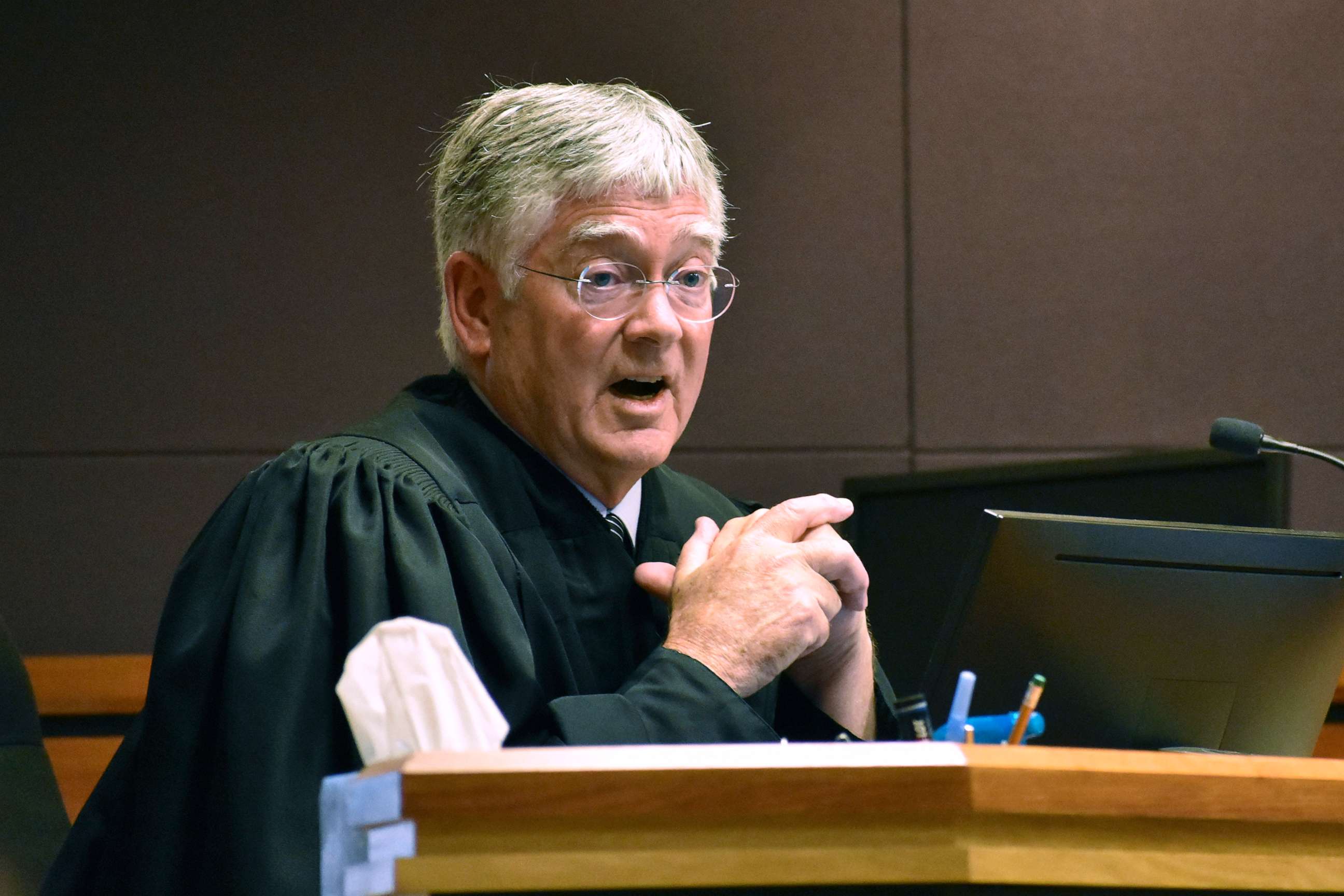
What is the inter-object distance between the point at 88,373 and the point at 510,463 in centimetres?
148

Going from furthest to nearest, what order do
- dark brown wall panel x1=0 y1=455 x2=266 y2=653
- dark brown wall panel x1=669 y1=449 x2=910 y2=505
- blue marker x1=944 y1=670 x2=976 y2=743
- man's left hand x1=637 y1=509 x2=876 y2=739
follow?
1. dark brown wall panel x1=669 y1=449 x2=910 y2=505
2. dark brown wall panel x1=0 y1=455 x2=266 y2=653
3. man's left hand x1=637 y1=509 x2=876 y2=739
4. blue marker x1=944 y1=670 x2=976 y2=743

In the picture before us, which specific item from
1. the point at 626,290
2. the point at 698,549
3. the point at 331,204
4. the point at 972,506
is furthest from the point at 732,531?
the point at 331,204

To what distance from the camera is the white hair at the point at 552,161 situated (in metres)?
1.51

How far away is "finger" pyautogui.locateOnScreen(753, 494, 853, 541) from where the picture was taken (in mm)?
1387

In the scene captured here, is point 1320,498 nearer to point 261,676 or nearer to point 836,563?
point 836,563

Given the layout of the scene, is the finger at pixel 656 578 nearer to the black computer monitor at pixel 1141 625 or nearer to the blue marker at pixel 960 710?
the black computer monitor at pixel 1141 625

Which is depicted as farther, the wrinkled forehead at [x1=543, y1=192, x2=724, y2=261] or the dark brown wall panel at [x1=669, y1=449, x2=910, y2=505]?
the dark brown wall panel at [x1=669, y1=449, x2=910, y2=505]

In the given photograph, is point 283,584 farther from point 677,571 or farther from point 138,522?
point 138,522

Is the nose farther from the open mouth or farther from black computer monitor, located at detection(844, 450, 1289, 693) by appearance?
black computer monitor, located at detection(844, 450, 1289, 693)

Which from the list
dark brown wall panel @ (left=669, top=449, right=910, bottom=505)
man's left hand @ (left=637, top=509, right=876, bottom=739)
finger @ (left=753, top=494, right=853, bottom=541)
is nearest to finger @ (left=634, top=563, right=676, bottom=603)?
man's left hand @ (left=637, top=509, right=876, bottom=739)

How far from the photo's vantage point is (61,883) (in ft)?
4.16

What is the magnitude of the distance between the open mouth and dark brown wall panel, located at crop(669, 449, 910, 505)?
1.21 m

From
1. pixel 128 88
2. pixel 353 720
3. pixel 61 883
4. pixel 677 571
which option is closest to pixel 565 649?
pixel 677 571

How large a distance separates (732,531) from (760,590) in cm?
13
